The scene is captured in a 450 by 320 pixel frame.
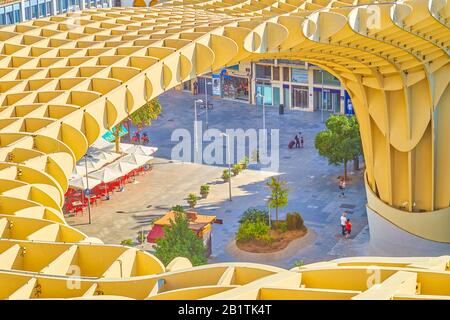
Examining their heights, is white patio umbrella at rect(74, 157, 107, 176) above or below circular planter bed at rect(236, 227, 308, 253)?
above

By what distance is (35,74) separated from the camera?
40812mm

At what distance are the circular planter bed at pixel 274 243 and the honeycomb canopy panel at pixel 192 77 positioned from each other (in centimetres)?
634

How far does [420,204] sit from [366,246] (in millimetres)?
5379

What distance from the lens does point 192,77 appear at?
41.5 m

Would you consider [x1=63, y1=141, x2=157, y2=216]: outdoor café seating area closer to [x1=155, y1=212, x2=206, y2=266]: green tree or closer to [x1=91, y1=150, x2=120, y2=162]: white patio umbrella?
[x1=91, y1=150, x2=120, y2=162]: white patio umbrella

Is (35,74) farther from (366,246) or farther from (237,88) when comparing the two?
(237,88)

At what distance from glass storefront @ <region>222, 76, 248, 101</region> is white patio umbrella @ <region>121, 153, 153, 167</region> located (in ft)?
95.6

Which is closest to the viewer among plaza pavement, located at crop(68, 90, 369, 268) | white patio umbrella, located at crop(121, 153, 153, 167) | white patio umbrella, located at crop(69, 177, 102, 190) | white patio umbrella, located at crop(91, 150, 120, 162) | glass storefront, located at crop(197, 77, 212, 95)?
plaza pavement, located at crop(68, 90, 369, 268)

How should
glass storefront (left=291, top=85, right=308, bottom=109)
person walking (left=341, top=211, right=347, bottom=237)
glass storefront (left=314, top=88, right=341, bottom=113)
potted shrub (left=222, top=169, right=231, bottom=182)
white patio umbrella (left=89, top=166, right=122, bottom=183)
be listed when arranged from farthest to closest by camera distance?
1. glass storefront (left=291, top=85, right=308, bottom=109)
2. glass storefront (left=314, top=88, right=341, bottom=113)
3. potted shrub (left=222, top=169, right=231, bottom=182)
4. white patio umbrella (left=89, top=166, right=122, bottom=183)
5. person walking (left=341, top=211, right=347, bottom=237)

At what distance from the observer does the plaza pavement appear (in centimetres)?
6138

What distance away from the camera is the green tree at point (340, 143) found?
7512 centimetres

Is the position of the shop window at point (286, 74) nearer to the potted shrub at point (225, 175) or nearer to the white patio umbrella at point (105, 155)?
the potted shrub at point (225, 175)

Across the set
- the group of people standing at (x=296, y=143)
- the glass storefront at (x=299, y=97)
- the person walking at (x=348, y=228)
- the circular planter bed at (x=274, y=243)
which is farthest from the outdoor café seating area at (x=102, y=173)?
the glass storefront at (x=299, y=97)

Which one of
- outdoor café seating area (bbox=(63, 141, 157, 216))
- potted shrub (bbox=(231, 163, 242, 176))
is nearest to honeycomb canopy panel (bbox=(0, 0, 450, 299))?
outdoor café seating area (bbox=(63, 141, 157, 216))
